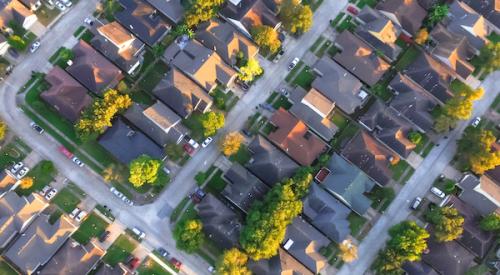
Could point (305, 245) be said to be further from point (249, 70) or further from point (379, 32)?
point (379, 32)

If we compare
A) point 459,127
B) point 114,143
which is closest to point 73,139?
point 114,143

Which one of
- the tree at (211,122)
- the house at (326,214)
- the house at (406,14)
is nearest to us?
the house at (326,214)

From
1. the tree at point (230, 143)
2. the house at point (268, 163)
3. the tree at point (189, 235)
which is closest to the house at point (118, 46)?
the tree at point (230, 143)

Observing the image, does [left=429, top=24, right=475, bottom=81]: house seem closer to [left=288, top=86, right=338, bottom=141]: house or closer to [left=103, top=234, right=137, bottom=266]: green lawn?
[left=288, top=86, right=338, bottom=141]: house

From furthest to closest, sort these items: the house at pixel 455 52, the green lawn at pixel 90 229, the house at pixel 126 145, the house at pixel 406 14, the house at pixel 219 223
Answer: the house at pixel 406 14, the house at pixel 455 52, the house at pixel 126 145, the green lawn at pixel 90 229, the house at pixel 219 223

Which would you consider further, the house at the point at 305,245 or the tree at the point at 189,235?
the house at the point at 305,245

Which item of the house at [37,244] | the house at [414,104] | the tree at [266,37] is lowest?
the house at [37,244]

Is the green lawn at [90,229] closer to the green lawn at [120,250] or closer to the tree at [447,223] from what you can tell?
the green lawn at [120,250]
